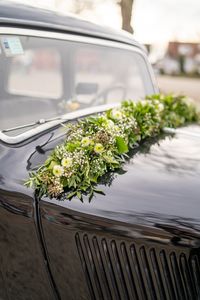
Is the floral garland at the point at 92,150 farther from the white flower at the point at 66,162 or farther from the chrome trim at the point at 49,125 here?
the chrome trim at the point at 49,125

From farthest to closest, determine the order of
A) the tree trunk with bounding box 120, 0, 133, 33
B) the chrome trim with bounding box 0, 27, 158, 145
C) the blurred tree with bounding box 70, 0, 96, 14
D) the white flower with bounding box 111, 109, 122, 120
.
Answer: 1. the blurred tree with bounding box 70, 0, 96, 14
2. the tree trunk with bounding box 120, 0, 133, 33
3. the white flower with bounding box 111, 109, 122, 120
4. the chrome trim with bounding box 0, 27, 158, 145

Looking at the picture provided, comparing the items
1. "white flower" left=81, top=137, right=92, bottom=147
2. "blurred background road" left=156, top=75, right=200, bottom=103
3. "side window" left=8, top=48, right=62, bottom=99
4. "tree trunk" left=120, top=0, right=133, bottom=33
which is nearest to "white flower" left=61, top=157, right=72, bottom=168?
"white flower" left=81, top=137, right=92, bottom=147

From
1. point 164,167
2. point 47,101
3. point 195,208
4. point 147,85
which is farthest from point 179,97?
point 195,208

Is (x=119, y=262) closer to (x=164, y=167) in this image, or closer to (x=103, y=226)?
(x=103, y=226)

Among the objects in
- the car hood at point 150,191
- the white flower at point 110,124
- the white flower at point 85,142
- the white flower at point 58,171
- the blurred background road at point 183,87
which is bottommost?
the blurred background road at point 183,87

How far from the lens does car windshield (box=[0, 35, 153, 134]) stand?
2354mm

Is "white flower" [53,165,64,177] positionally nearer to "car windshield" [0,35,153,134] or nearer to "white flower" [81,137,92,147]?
"white flower" [81,137,92,147]

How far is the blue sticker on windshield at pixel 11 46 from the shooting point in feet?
7.25

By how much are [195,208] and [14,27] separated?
53.9 inches

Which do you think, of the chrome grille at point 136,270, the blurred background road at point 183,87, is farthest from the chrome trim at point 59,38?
the blurred background road at point 183,87

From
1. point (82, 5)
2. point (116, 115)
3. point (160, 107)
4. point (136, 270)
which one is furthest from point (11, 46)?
point (82, 5)

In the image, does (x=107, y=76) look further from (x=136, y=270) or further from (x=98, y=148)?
(x=136, y=270)

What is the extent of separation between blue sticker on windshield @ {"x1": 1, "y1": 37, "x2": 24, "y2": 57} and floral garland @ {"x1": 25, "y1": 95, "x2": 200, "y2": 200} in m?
0.53

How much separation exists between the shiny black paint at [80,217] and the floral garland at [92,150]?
2.4 inches
